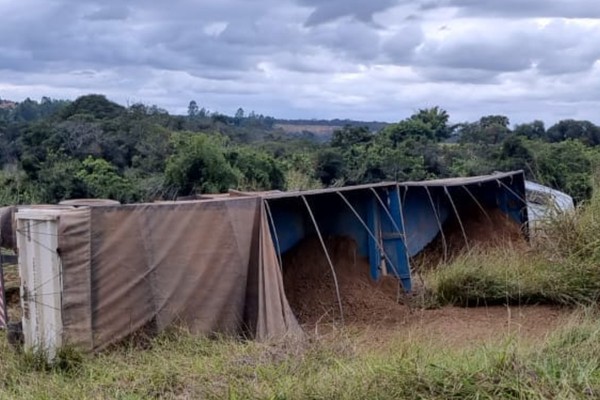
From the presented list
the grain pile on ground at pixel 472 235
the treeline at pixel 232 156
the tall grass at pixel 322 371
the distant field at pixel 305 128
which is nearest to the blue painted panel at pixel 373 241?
the grain pile on ground at pixel 472 235

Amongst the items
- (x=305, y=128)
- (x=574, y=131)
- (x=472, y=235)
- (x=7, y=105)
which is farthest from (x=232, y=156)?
(x=7, y=105)

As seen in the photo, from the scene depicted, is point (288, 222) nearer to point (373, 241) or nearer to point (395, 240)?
point (373, 241)

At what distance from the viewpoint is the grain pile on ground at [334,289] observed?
776 cm

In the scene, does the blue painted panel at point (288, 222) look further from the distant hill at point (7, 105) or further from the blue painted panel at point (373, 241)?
the distant hill at point (7, 105)

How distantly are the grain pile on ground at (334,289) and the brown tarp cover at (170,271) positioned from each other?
98 cm

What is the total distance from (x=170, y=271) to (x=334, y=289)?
2.14 metres

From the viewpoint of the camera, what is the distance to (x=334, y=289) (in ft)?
26.5

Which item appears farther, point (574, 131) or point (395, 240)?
point (574, 131)

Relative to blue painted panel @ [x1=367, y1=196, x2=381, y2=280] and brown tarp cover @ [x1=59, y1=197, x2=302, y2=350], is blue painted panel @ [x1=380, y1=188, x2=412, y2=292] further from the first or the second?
brown tarp cover @ [x1=59, y1=197, x2=302, y2=350]

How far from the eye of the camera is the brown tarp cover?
6008 millimetres

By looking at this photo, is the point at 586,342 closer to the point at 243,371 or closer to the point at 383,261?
the point at 243,371

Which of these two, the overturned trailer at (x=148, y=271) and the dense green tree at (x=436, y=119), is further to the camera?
the dense green tree at (x=436, y=119)

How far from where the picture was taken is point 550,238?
836 centimetres

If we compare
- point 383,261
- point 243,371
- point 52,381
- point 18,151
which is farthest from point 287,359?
point 18,151
